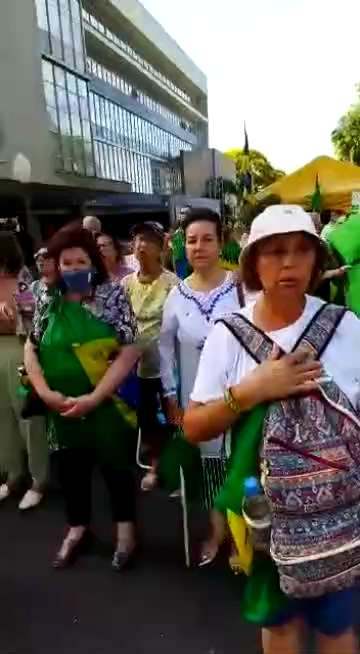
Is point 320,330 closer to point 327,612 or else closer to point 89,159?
point 327,612

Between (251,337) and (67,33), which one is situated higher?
(67,33)

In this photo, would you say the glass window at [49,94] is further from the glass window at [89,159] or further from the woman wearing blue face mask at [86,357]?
the woman wearing blue face mask at [86,357]

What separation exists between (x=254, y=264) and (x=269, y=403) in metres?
0.36

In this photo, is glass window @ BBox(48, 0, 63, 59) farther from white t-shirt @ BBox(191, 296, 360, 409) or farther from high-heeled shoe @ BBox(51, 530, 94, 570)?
white t-shirt @ BBox(191, 296, 360, 409)

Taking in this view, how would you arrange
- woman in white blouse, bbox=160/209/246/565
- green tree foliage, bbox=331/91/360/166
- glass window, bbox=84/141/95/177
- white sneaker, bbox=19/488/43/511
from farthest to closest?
green tree foliage, bbox=331/91/360/166
glass window, bbox=84/141/95/177
white sneaker, bbox=19/488/43/511
woman in white blouse, bbox=160/209/246/565

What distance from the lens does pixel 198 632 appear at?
3160 millimetres

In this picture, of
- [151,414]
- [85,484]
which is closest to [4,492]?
[151,414]

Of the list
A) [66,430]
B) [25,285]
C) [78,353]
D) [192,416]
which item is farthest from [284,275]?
[25,285]

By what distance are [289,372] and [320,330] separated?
0.16 m

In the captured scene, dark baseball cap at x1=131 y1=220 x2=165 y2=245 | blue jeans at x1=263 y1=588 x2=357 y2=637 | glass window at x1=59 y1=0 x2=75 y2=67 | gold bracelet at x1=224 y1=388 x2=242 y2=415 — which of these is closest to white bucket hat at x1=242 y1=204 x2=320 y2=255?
gold bracelet at x1=224 y1=388 x2=242 y2=415

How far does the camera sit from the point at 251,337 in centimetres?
195

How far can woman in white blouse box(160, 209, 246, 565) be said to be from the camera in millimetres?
3590

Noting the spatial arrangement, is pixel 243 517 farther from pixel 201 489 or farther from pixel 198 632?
pixel 201 489

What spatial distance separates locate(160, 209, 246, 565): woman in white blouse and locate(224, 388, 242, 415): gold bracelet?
1617 mm
